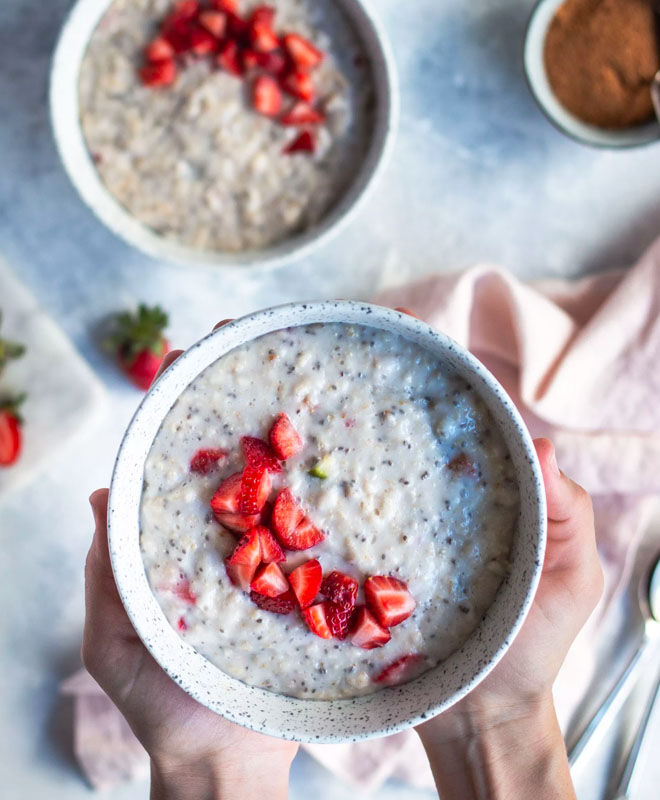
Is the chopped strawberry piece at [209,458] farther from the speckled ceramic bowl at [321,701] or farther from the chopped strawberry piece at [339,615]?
the chopped strawberry piece at [339,615]

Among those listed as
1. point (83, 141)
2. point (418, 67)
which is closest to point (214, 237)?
point (83, 141)

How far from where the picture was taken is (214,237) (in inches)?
61.7

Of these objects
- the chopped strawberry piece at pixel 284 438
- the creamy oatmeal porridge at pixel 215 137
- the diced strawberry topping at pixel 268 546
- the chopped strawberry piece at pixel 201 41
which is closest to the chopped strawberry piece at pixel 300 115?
the creamy oatmeal porridge at pixel 215 137

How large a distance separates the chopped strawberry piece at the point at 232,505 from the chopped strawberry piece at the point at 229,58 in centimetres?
83

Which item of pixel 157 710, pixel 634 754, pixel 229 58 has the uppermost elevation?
pixel 229 58

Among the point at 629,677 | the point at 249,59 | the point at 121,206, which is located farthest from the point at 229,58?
the point at 629,677

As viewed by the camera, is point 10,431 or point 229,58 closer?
point 229,58

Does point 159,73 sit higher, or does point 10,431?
point 159,73

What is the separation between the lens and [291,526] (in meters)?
1.02

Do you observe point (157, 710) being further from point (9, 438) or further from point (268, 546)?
point (9, 438)

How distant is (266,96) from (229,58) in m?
0.09

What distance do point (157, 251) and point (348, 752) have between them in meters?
0.96

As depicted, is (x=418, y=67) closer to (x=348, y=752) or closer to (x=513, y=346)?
(x=513, y=346)

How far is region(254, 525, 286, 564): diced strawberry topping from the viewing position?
102 cm
